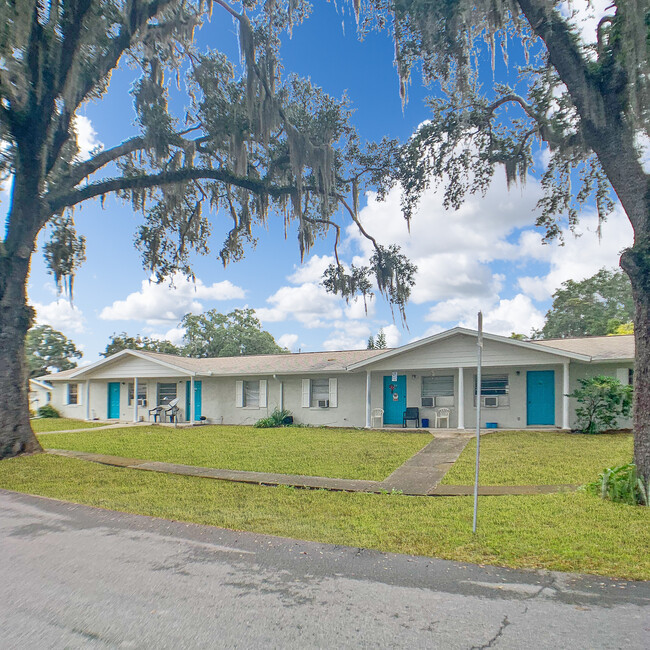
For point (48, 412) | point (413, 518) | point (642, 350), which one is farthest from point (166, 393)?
point (642, 350)

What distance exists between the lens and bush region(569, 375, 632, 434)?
47.6 feet

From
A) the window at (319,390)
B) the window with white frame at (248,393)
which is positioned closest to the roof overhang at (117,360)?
the window with white frame at (248,393)

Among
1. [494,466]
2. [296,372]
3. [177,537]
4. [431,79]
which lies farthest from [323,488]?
[296,372]

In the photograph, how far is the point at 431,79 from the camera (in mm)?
10414

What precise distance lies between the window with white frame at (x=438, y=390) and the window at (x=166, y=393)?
39.2 feet

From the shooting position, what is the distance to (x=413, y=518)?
6305 millimetres

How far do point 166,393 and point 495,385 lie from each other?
1495 centimetres

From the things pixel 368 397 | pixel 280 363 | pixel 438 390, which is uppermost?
pixel 280 363

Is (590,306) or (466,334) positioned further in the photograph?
(590,306)

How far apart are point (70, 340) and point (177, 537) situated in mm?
45953

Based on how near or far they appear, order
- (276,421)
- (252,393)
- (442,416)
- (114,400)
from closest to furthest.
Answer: (442,416) < (276,421) < (252,393) < (114,400)

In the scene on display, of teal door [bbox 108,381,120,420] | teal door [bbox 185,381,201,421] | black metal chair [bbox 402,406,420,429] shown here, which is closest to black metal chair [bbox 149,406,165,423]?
teal door [bbox 185,381,201,421]

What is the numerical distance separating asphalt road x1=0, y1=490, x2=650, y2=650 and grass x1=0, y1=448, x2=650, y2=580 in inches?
16.6

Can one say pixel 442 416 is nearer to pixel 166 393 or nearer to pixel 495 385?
pixel 495 385
